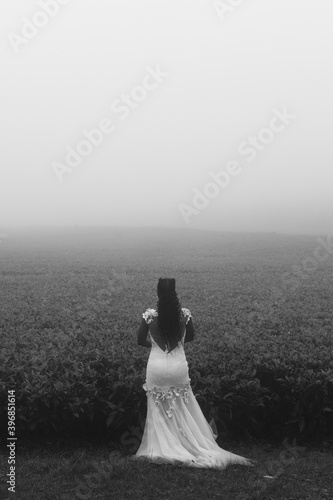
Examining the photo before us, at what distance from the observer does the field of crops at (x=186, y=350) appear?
7715mm

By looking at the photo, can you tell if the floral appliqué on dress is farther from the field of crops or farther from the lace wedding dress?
the field of crops

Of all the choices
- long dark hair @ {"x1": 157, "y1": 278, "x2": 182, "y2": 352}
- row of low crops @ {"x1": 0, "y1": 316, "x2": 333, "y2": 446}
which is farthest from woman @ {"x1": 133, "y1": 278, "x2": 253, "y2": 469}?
row of low crops @ {"x1": 0, "y1": 316, "x2": 333, "y2": 446}

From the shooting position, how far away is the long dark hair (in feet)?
22.4

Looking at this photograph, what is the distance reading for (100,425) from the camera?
25.4 feet

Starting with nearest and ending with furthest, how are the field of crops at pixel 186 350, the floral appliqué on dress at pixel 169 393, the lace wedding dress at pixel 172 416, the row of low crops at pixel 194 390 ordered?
the lace wedding dress at pixel 172 416, the floral appliqué on dress at pixel 169 393, the row of low crops at pixel 194 390, the field of crops at pixel 186 350

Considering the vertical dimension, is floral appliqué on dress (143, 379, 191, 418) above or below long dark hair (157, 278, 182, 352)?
below

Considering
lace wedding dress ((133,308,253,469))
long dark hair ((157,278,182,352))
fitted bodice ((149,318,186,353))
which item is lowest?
lace wedding dress ((133,308,253,469))

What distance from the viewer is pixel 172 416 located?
6.94m

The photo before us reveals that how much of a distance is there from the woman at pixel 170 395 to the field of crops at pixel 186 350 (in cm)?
82

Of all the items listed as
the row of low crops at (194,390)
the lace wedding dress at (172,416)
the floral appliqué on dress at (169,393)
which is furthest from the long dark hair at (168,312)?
the row of low crops at (194,390)

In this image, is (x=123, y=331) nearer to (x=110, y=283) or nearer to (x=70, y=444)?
(x=70, y=444)

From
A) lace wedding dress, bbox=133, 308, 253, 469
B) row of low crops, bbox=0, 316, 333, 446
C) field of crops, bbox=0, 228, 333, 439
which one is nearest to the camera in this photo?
lace wedding dress, bbox=133, 308, 253, 469

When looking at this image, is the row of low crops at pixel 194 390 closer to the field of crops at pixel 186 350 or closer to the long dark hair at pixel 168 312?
the field of crops at pixel 186 350

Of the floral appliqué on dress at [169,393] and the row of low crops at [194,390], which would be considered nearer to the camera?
the floral appliqué on dress at [169,393]
